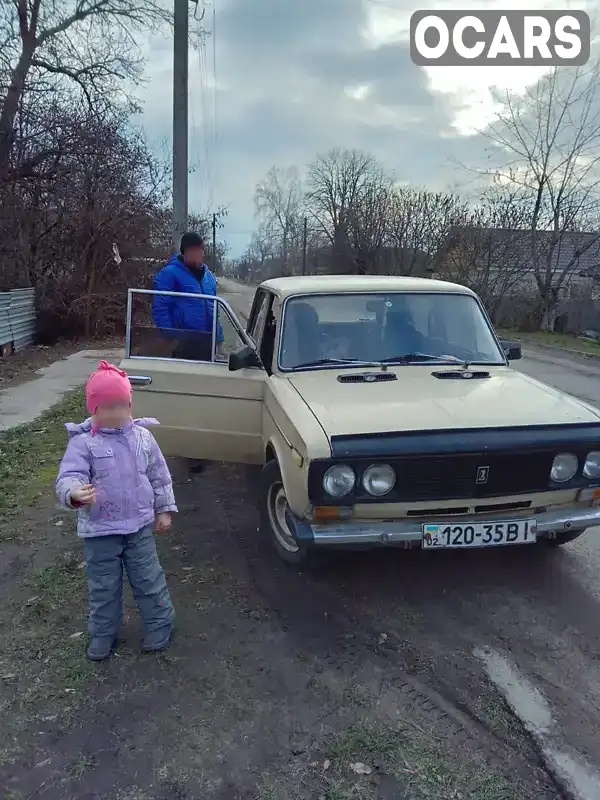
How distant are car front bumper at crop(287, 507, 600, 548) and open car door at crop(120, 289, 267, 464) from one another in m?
1.27

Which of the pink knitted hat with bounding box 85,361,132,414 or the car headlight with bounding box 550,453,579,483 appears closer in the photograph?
the pink knitted hat with bounding box 85,361,132,414

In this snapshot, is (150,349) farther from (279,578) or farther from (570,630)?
(570,630)

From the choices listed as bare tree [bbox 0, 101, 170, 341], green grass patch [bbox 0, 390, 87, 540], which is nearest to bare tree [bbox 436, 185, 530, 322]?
bare tree [bbox 0, 101, 170, 341]

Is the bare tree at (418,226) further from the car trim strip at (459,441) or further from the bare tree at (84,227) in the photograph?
the car trim strip at (459,441)

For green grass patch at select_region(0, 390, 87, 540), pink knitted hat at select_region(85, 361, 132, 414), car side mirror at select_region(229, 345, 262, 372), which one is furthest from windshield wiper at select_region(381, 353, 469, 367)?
green grass patch at select_region(0, 390, 87, 540)

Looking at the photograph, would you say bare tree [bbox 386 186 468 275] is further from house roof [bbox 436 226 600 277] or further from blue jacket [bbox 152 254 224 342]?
blue jacket [bbox 152 254 224 342]

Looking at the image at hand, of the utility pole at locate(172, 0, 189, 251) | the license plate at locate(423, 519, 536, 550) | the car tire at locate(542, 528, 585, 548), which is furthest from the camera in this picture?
the utility pole at locate(172, 0, 189, 251)

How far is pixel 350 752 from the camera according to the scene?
2656 millimetres

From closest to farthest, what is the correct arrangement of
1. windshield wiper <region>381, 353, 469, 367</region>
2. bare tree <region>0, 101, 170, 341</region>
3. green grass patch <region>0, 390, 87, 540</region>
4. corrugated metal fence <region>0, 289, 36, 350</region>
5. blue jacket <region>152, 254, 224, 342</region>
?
windshield wiper <region>381, 353, 469, 367</region> → blue jacket <region>152, 254, 224, 342</region> → green grass patch <region>0, 390, 87, 540</region> → corrugated metal fence <region>0, 289, 36, 350</region> → bare tree <region>0, 101, 170, 341</region>

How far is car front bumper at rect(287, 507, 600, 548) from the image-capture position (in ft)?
11.4

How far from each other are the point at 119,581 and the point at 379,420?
5.25ft

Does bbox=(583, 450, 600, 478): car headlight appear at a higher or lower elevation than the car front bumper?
higher

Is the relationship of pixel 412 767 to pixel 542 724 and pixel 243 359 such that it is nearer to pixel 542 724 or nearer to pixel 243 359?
pixel 542 724

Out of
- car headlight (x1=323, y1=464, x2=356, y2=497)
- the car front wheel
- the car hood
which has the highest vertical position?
the car hood
